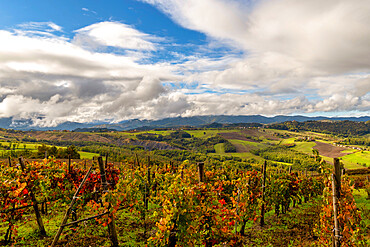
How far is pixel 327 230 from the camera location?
6180 millimetres

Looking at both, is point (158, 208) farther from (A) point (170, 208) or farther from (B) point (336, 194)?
(B) point (336, 194)

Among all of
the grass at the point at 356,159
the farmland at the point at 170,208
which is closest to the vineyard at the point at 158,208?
the farmland at the point at 170,208

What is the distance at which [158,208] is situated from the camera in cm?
1155

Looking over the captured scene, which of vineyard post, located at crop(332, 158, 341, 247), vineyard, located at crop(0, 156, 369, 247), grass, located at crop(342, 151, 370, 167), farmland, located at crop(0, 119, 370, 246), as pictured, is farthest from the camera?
grass, located at crop(342, 151, 370, 167)

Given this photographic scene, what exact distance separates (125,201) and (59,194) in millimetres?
4117

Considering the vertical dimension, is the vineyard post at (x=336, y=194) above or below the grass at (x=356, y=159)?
above

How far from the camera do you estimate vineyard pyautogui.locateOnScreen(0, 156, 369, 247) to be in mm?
6035

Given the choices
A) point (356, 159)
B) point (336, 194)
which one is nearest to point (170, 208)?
point (336, 194)

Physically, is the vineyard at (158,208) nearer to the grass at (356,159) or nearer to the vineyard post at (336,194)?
the vineyard post at (336,194)

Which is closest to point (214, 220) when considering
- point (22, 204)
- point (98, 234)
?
point (98, 234)

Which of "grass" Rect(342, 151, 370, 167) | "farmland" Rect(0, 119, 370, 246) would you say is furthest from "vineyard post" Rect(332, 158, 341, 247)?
"grass" Rect(342, 151, 370, 167)

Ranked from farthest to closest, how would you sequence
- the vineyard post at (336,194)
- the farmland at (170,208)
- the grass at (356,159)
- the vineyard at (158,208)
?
the grass at (356,159) < the farmland at (170,208) < the vineyard at (158,208) < the vineyard post at (336,194)

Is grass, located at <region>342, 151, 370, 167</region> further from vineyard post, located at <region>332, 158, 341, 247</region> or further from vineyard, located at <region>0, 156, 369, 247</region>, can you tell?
vineyard post, located at <region>332, 158, 341, 247</region>

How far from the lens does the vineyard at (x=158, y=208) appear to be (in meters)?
6.04
